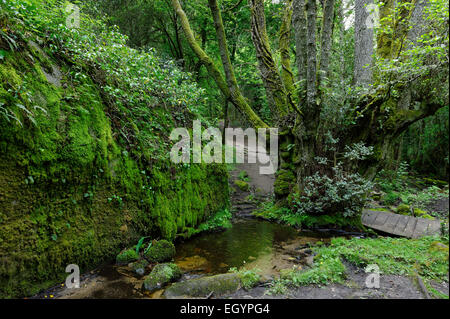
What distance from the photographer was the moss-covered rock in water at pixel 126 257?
3.90 m

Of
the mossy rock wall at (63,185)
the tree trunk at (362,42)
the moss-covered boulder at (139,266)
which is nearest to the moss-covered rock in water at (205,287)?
the moss-covered boulder at (139,266)

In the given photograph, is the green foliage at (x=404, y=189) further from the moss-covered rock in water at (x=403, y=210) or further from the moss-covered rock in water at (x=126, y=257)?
the moss-covered rock in water at (x=126, y=257)

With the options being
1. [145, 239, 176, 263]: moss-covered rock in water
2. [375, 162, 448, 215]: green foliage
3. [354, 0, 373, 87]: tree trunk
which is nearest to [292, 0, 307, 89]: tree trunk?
[354, 0, 373, 87]: tree trunk

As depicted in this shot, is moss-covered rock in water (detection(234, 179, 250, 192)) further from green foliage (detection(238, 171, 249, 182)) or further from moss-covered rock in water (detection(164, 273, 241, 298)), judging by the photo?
moss-covered rock in water (detection(164, 273, 241, 298))

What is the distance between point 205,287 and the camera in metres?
3.06

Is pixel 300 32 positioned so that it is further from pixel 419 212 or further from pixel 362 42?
pixel 419 212

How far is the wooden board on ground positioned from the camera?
215 inches

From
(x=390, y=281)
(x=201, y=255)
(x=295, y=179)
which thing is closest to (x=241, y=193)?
(x=295, y=179)

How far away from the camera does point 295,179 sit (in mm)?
6938

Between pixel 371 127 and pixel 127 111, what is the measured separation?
18.2ft

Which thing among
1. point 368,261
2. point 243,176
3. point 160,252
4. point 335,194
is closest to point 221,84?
point 335,194

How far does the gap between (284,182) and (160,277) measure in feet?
15.4

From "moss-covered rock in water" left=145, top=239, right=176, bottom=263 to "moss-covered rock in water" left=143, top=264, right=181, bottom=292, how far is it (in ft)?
1.65

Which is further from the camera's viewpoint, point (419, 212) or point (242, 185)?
point (242, 185)
